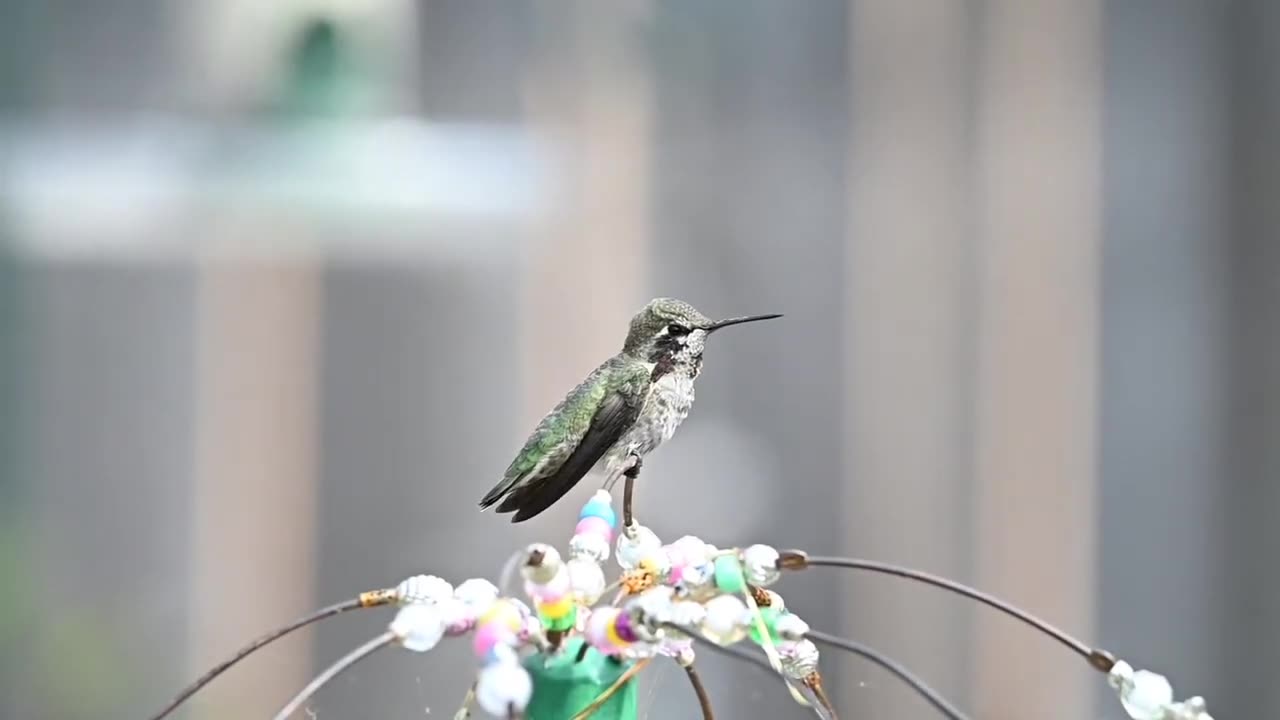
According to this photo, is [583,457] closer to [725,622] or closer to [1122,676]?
[725,622]

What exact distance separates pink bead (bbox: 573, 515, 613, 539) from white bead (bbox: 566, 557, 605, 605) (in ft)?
0.06

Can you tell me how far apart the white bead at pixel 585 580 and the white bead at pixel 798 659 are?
10 centimetres

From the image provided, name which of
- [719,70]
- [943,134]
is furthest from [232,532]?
[943,134]

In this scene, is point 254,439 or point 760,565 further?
point 254,439

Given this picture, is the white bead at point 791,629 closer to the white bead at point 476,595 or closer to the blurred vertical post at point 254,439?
the white bead at point 476,595

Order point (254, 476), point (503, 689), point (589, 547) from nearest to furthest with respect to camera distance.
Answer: point (503, 689) → point (589, 547) → point (254, 476)

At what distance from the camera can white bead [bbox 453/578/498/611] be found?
458mm

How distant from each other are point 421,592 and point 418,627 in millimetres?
37

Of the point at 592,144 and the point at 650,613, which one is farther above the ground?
the point at 592,144

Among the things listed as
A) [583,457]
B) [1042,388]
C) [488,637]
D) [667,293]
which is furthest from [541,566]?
[1042,388]

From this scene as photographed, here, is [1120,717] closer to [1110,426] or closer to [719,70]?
[1110,426]

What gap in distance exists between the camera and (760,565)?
461 mm

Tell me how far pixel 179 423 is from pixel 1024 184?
1008 mm

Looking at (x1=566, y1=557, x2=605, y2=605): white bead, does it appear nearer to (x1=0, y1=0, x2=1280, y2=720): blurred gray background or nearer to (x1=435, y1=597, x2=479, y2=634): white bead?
(x1=435, y1=597, x2=479, y2=634): white bead
